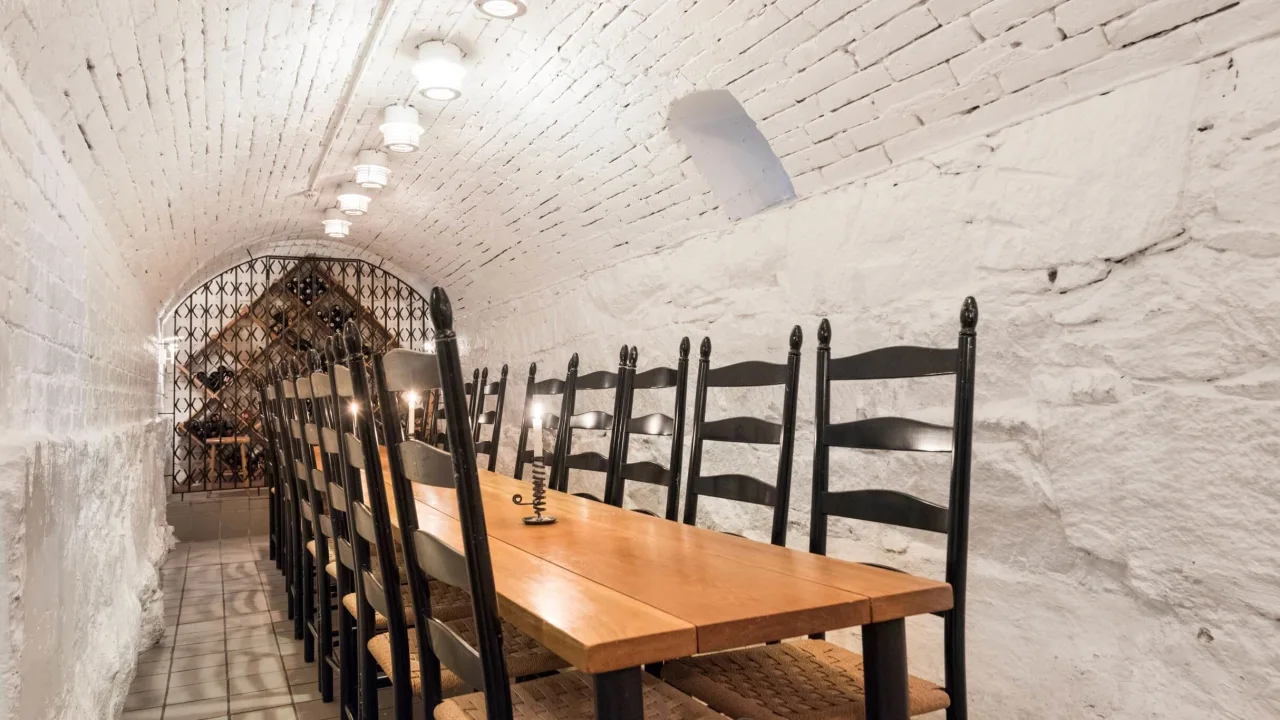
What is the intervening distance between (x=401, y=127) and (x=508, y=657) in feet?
8.44

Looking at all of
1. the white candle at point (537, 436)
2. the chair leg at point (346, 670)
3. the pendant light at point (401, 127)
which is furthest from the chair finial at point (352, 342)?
the pendant light at point (401, 127)

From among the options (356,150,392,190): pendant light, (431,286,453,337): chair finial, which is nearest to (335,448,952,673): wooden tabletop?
(431,286,453,337): chair finial

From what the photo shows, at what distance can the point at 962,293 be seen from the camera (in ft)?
7.42

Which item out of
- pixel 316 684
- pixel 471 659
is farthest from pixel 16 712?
pixel 316 684

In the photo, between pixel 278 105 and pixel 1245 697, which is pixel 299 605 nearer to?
pixel 278 105

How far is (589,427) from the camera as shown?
2662 mm

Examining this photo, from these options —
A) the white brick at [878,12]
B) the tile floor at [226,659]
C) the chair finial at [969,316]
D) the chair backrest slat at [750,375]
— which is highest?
the white brick at [878,12]

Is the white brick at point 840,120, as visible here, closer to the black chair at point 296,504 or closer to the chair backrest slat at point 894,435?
the chair backrest slat at point 894,435

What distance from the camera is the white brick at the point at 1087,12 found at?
5.92 ft

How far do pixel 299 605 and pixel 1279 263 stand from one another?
11.6 feet

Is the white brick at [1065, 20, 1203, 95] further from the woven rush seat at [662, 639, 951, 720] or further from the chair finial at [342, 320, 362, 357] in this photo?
the chair finial at [342, 320, 362, 357]

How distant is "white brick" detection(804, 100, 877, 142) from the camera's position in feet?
8.14

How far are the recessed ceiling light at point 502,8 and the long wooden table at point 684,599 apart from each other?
5.22 ft

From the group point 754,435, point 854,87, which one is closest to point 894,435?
point 754,435
